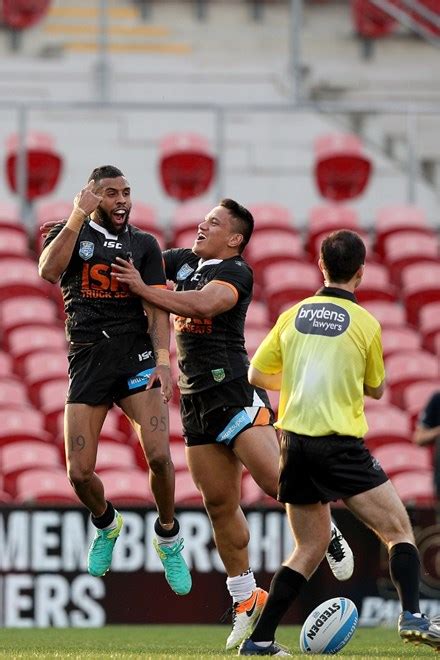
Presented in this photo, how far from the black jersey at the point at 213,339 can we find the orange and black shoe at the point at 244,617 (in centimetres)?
117

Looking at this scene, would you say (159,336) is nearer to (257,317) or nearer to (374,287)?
(257,317)

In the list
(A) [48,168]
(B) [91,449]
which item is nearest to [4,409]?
(A) [48,168]

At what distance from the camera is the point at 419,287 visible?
1750cm

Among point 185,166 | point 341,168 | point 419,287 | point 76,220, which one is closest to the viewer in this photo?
point 76,220

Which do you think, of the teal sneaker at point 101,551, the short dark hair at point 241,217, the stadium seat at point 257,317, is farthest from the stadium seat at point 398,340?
the teal sneaker at point 101,551

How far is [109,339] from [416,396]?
6.54m

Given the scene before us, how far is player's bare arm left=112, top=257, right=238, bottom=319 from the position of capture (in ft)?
31.3

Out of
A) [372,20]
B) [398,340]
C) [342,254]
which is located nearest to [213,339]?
[342,254]

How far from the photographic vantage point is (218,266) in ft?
32.4

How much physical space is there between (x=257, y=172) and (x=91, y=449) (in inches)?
440

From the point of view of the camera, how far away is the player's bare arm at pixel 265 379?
8.88 metres

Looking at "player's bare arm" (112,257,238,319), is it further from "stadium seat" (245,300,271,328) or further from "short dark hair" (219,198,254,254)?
"stadium seat" (245,300,271,328)

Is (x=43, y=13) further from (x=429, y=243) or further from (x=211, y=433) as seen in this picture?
(x=211, y=433)

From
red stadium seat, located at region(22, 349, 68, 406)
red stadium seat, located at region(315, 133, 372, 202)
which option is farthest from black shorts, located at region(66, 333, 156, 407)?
red stadium seat, located at region(315, 133, 372, 202)
